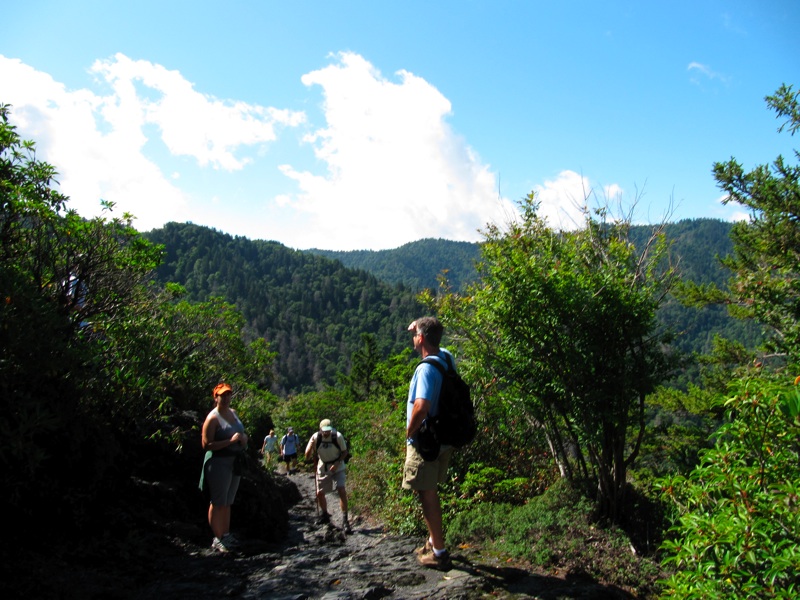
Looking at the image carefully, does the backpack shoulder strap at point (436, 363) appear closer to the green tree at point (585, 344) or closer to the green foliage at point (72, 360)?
the green tree at point (585, 344)

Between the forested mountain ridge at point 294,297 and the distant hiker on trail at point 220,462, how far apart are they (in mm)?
91290

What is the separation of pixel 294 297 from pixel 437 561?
477 feet

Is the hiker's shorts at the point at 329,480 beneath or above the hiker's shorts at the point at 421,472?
beneath

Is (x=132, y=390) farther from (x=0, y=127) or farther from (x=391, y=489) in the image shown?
(x=391, y=489)

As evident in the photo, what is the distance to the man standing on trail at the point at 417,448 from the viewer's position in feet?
11.2

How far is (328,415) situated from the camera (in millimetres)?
24797

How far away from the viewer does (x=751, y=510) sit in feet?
6.89

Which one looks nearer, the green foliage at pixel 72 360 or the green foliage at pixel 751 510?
the green foliage at pixel 751 510

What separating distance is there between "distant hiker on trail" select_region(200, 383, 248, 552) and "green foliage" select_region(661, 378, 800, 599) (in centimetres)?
334

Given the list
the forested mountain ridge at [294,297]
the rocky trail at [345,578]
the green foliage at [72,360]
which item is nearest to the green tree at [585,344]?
the rocky trail at [345,578]

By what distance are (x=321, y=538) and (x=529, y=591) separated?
378 centimetres

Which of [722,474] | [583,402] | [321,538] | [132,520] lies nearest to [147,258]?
[132,520]

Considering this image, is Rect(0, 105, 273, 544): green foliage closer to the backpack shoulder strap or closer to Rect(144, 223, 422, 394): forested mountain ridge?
the backpack shoulder strap

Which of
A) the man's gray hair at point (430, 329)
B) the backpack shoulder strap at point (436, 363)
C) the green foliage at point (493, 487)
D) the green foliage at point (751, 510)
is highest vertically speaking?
the man's gray hair at point (430, 329)
